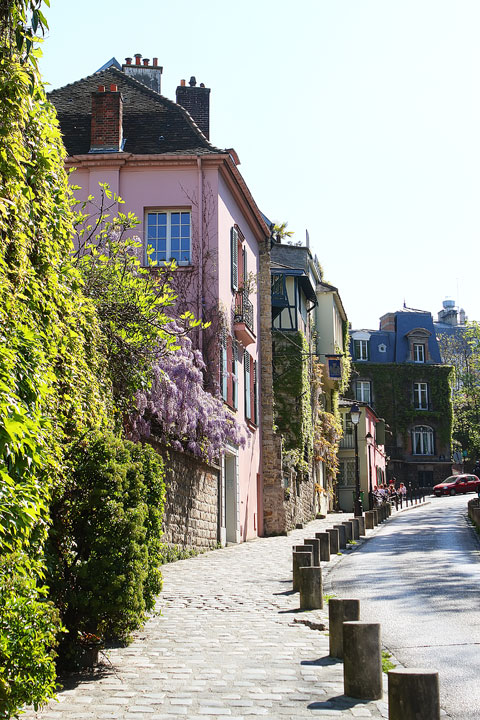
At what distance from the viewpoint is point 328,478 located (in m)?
40.5

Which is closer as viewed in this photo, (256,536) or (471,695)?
(471,695)

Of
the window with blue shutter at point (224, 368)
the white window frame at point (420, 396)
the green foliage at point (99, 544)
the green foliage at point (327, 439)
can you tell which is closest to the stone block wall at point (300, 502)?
the green foliage at point (327, 439)

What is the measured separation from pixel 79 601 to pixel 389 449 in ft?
190

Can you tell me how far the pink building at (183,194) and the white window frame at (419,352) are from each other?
44.0 meters

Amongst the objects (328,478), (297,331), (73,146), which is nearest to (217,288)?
(73,146)

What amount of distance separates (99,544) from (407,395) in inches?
2310

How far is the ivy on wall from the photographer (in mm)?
63281

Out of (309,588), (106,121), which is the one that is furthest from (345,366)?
(309,588)

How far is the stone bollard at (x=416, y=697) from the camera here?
16.2ft

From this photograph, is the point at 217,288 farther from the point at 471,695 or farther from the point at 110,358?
the point at 471,695

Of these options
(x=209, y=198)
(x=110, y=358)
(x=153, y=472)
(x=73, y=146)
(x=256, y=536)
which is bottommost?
(x=256, y=536)

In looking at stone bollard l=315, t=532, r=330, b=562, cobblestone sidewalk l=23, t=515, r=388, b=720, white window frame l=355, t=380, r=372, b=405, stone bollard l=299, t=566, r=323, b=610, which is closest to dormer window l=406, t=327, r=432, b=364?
→ white window frame l=355, t=380, r=372, b=405

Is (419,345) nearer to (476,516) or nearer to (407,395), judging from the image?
(407,395)

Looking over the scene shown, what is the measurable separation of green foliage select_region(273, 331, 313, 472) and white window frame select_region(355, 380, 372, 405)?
109ft
